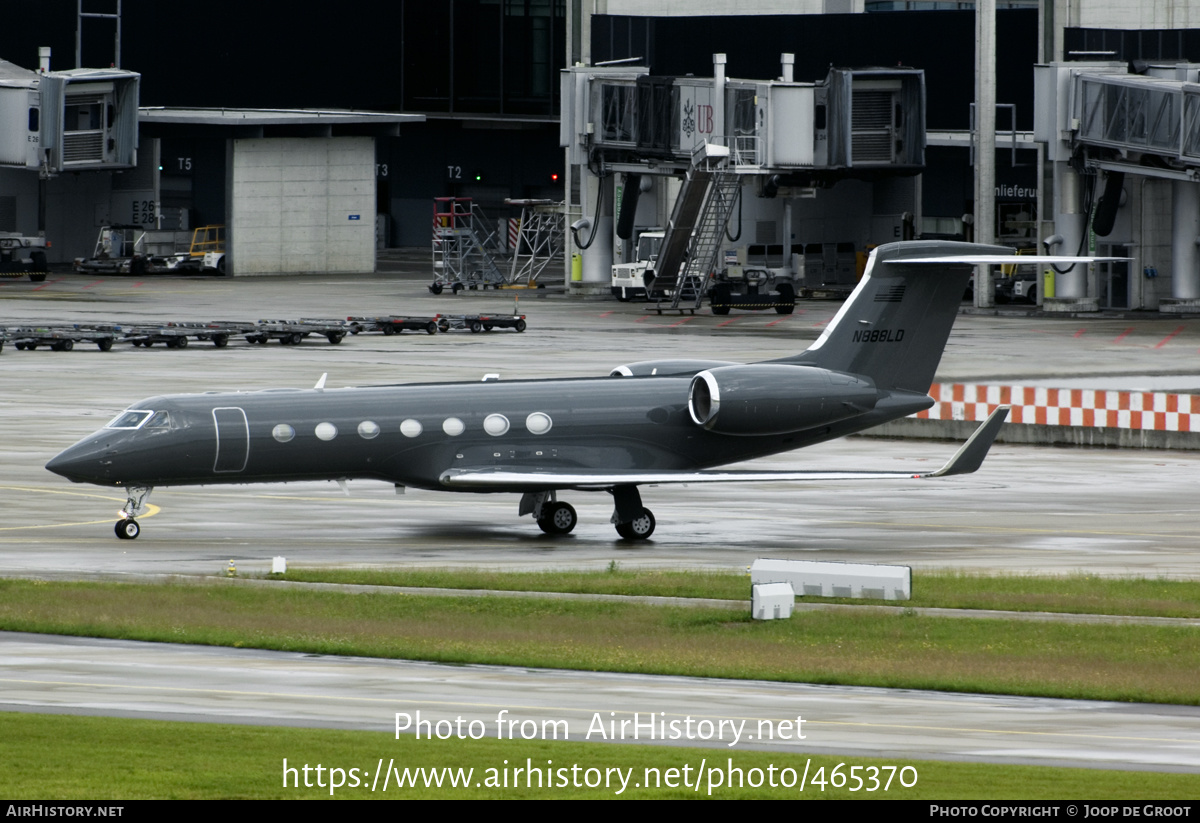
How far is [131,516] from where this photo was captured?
117 ft

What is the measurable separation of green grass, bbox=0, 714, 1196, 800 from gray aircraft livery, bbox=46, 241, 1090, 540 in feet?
54.7

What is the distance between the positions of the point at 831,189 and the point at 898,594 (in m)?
77.4

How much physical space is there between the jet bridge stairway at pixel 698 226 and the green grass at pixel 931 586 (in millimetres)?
59730

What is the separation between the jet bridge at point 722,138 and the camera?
301 feet

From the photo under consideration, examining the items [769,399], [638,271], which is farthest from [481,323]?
[769,399]

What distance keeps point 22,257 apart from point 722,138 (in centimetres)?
3998

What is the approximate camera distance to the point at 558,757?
16812 mm

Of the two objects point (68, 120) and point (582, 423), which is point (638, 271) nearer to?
point (68, 120)

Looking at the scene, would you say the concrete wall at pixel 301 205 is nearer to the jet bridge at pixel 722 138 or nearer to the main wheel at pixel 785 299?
the jet bridge at pixel 722 138

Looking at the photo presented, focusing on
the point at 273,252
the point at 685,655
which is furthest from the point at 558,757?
the point at 273,252

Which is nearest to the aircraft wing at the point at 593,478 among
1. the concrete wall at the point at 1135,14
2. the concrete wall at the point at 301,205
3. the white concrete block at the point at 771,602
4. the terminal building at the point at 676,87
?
the white concrete block at the point at 771,602

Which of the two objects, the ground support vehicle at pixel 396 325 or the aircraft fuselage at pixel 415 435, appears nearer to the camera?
the aircraft fuselage at pixel 415 435

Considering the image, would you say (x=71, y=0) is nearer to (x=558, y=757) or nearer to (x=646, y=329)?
(x=646, y=329)

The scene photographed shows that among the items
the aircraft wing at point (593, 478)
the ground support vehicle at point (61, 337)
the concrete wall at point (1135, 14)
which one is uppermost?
the concrete wall at point (1135, 14)
